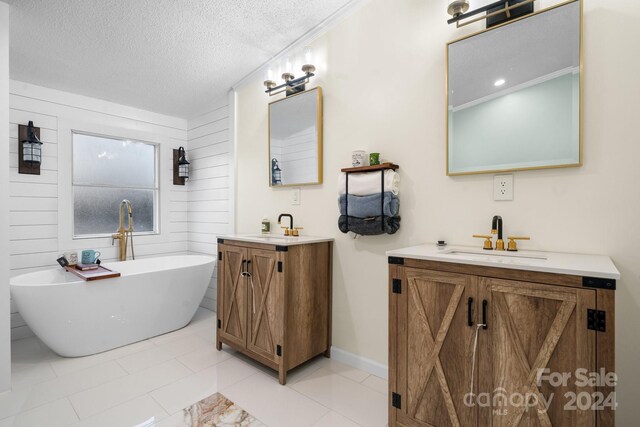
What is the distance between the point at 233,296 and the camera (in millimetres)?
2525

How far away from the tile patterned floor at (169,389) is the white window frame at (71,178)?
1159 millimetres

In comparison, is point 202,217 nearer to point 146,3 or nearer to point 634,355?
point 146,3

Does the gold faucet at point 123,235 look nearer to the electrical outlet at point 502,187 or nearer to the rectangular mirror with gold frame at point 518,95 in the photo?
the rectangular mirror with gold frame at point 518,95

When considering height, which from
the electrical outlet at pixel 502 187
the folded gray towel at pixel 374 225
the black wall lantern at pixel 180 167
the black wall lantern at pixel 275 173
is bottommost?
the folded gray towel at pixel 374 225

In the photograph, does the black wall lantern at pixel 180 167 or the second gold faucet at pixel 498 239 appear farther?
the black wall lantern at pixel 180 167

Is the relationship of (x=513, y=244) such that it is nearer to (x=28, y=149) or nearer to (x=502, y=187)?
(x=502, y=187)

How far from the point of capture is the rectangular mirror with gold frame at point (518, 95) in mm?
1482

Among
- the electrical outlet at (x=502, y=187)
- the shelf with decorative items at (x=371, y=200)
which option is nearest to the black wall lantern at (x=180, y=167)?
the shelf with decorative items at (x=371, y=200)

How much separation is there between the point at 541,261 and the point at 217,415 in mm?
1884

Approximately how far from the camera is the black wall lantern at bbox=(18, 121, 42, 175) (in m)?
2.95

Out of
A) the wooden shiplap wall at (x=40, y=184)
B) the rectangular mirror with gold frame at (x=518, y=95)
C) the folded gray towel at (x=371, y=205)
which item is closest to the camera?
the rectangular mirror with gold frame at (x=518, y=95)

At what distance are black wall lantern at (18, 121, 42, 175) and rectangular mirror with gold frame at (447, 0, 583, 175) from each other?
149 inches

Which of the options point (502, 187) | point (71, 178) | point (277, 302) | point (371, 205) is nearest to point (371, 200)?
point (371, 205)

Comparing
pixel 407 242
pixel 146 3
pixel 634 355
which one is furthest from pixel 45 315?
pixel 634 355
